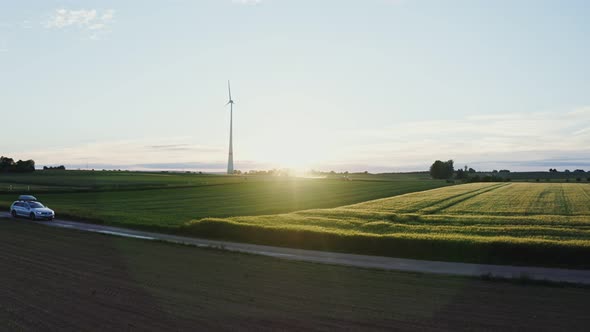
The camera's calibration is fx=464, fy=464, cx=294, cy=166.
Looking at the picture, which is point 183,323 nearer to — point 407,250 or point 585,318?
point 585,318

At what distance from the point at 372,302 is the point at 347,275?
Result: 4.93 meters

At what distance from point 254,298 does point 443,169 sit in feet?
631

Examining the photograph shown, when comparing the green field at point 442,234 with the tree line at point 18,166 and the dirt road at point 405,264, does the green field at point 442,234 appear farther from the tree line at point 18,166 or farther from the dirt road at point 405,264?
the tree line at point 18,166

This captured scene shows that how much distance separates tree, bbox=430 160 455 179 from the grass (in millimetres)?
184547

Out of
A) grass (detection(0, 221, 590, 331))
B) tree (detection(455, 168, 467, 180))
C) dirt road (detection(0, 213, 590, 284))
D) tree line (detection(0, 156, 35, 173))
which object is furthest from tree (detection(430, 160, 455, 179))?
grass (detection(0, 221, 590, 331))

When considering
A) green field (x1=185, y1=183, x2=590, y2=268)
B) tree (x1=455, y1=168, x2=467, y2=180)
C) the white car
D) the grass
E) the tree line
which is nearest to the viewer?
the grass

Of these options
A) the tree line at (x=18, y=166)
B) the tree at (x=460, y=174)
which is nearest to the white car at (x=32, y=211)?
the tree line at (x=18, y=166)

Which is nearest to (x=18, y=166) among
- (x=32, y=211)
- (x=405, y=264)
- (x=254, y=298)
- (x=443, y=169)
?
(x=32, y=211)

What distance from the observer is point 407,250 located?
26328mm

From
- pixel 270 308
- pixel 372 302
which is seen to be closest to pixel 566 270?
pixel 372 302

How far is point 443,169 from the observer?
197m

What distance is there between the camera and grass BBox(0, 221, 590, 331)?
41.3 ft

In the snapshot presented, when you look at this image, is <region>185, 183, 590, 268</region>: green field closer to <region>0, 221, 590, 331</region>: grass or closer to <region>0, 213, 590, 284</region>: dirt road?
<region>0, 213, 590, 284</region>: dirt road

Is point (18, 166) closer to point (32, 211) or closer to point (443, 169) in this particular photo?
point (32, 211)
